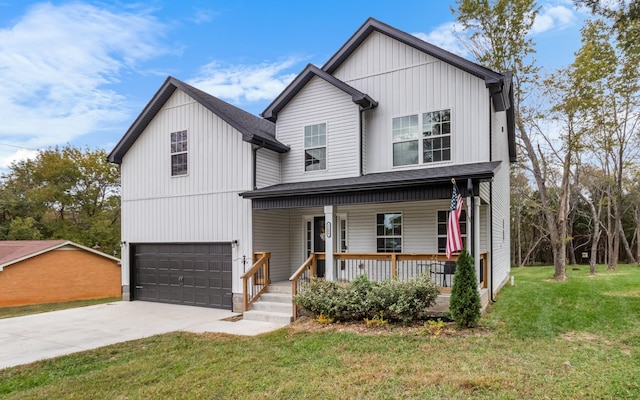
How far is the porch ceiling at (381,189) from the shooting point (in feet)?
28.8

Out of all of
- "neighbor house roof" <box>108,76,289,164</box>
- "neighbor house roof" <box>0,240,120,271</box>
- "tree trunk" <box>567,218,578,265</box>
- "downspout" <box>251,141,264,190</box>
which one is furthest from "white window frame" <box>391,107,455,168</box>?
"tree trunk" <box>567,218,578,265</box>

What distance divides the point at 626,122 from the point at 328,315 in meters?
20.2

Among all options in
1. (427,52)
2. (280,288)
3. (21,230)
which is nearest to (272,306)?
(280,288)

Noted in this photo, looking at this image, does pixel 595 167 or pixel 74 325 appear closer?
pixel 74 325

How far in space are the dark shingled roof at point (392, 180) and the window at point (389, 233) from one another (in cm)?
134

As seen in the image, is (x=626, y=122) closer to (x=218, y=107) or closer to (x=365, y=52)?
(x=365, y=52)

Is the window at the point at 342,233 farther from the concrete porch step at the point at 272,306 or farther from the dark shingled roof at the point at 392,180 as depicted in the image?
the concrete porch step at the point at 272,306

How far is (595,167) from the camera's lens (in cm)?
2697

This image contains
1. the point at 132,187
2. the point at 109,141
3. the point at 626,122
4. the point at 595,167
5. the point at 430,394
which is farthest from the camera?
the point at 109,141

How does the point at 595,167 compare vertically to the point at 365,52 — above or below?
below

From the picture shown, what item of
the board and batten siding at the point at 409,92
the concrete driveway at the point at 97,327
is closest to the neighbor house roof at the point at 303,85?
the board and batten siding at the point at 409,92

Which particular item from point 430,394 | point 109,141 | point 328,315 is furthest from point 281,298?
point 109,141

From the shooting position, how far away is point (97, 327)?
31.8ft

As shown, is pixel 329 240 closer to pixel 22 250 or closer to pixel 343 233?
pixel 343 233
